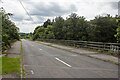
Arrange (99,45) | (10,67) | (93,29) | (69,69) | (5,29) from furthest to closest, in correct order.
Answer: (93,29)
(99,45)
(5,29)
(69,69)
(10,67)

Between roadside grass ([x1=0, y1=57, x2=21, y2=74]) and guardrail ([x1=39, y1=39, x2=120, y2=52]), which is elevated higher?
guardrail ([x1=39, y1=39, x2=120, y2=52])

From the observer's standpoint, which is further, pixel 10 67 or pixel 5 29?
pixel 5 29

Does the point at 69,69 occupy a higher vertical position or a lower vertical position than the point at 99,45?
lower

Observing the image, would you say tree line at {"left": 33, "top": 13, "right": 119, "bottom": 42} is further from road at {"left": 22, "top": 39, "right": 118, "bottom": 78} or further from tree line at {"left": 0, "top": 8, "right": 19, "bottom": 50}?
road at {"left": 22, "top": 39, "right": 118, "bottom": 78}

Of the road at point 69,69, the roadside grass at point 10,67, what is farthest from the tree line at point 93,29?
the roadside grass at point 10,67

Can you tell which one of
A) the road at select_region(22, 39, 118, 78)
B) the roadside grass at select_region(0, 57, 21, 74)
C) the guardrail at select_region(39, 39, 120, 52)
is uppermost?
the guardrail at select_region(39, 39, 120, 52)

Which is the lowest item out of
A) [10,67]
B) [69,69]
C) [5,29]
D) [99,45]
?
[69,69]

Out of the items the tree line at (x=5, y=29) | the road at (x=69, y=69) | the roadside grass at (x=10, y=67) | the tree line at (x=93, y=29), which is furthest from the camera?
the tree line at (x=93, y=29)

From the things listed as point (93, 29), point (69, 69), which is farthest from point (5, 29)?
point (93, 29)

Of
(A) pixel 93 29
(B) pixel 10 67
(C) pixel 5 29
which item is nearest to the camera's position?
(B) pixel 10 67

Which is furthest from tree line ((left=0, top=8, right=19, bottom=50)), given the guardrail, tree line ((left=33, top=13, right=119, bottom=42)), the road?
tree line ((left=33, top=13, right=119, bottom=42))

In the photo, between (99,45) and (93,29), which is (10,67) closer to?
(99,45)

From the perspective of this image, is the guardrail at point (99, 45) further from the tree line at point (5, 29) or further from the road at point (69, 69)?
the tree line at point (5, 29)

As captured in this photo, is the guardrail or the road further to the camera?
the guardrail
